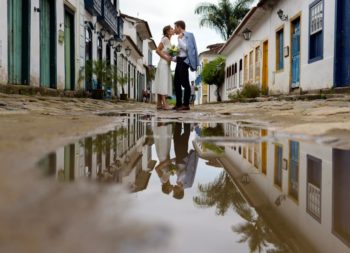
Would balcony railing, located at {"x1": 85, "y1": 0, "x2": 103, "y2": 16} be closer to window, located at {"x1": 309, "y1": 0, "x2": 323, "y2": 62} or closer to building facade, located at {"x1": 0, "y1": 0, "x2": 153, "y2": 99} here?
building facade, located at {"x1": 0, "y1": 0, "x2": 153, "y2": 99}

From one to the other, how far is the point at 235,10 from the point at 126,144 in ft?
100.0

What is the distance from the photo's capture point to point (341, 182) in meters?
1.28

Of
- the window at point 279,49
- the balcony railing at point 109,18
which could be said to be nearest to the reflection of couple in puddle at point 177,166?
the window at point 279,49

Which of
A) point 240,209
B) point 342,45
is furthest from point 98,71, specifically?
point 240,209

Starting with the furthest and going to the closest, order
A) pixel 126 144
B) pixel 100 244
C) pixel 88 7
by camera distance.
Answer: pixel 88 7, pixel 126 144, pixel 100 244

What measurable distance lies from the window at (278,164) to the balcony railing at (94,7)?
1383 centimetres

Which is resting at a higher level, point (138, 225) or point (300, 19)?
point (300, 19)

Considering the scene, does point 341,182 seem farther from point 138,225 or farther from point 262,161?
point 138,225

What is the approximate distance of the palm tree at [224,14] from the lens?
31297 mm

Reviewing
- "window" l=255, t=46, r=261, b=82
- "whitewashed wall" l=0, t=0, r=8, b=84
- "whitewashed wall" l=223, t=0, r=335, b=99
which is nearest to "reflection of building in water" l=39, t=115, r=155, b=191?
"whitewashed wall" l=0, t=0, r=8, b=84

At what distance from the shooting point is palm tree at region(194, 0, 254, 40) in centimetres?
3130

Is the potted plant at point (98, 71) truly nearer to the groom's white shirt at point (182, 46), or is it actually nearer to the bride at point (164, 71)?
the bride at point (164, 71)

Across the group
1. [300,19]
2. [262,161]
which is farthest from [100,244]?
[300,19]

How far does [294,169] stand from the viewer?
156cm
